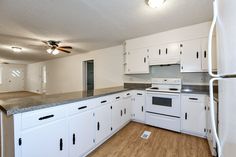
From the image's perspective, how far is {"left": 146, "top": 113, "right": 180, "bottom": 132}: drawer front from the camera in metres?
2.67

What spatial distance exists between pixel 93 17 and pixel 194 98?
8.44ft

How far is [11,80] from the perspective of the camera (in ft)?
31.2

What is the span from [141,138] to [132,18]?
2393 mm

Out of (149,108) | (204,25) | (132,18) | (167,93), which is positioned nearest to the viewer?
(132,18)

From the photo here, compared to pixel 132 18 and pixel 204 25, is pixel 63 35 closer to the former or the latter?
pixel 132 18

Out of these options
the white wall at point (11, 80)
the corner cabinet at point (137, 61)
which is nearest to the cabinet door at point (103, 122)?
the corner cabinet at point (137, 61)

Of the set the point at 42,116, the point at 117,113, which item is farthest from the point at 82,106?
the point at 117,113

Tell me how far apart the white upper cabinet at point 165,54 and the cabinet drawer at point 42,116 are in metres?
2.48

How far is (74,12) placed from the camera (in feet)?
6.90

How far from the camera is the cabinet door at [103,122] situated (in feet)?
6.91

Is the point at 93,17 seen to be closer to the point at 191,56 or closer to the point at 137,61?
the point at 137,61

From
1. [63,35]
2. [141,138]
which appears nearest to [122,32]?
[63,35]

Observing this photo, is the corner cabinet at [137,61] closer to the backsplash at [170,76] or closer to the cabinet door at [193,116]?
the backsplash at [170,76]

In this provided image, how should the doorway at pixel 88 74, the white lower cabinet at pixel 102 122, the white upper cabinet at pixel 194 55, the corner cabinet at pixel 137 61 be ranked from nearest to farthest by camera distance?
the white lower cabinet at pixel 102 122 < the white upper cabinet at pixel 194 55 < the corner cabinet at pixel 137 61 < the doorway at pixel 88 74
